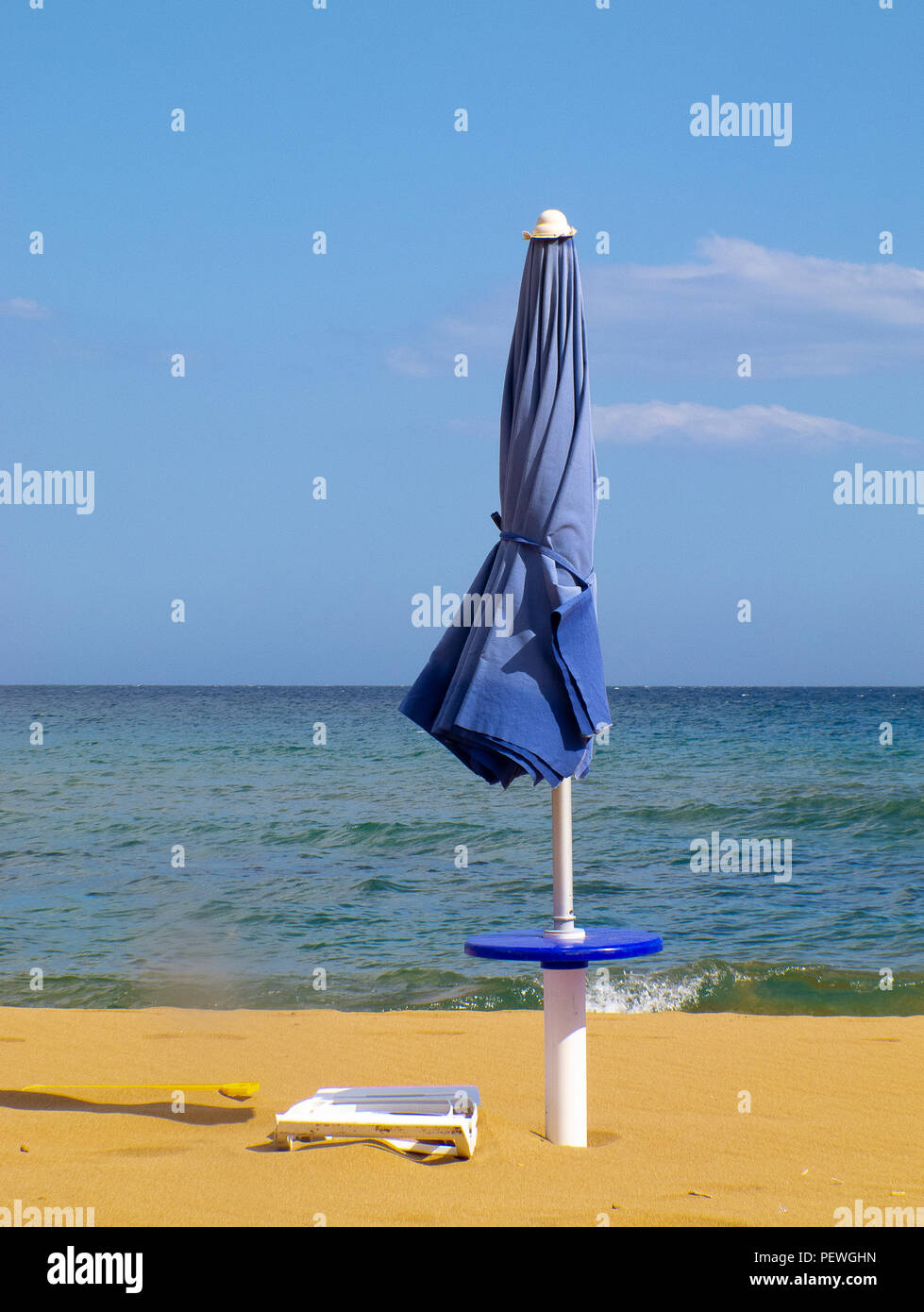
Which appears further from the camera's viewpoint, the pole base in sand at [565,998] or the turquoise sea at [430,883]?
the turquoise sea at [430,883]

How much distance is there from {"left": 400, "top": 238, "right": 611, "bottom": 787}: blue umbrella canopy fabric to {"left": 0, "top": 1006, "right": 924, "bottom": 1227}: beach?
4.53 ft

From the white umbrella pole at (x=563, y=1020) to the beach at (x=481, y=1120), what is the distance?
0.13m

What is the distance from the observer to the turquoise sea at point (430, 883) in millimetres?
9258

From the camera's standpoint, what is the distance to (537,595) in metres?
4.30

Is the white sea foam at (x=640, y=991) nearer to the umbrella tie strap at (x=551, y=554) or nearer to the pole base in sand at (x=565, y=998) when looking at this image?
the pole base in sand at (x=565, y=998)

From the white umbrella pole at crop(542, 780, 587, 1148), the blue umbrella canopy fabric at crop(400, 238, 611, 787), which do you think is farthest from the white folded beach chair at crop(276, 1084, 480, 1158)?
the blue umbrella canopy fabric at crop(400, 238, 611, 787)

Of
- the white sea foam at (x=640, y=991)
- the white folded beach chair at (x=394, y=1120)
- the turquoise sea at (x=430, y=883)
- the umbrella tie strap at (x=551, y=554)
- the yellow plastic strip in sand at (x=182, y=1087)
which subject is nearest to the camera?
the umbrella tie strap at (x=551, y=554)

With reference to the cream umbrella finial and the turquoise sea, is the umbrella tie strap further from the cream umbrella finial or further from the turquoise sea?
the turquoise sea

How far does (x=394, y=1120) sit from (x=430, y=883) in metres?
9.24

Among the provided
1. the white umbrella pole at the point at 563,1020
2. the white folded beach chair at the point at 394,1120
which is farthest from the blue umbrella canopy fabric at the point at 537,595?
the white folded beach chair at the point at 394,1120

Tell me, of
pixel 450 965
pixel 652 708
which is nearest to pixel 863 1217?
pixel 450 965

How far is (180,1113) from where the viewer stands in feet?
17.4
